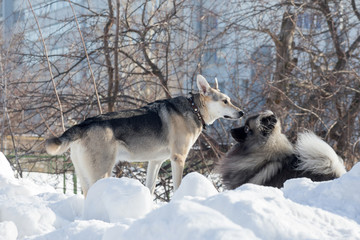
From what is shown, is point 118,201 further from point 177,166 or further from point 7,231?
point 177,166

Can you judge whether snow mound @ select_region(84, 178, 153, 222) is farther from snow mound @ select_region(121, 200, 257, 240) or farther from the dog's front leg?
the dog's front leg

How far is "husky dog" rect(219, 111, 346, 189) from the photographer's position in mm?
4012

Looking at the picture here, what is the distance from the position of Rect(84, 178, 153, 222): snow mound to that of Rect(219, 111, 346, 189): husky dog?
1.55 metres

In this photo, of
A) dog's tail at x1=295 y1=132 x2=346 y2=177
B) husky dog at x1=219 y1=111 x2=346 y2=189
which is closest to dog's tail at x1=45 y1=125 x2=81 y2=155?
husky dog at x1=219 y1=111 x2=346 y2=189

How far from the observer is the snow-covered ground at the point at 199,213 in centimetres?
186

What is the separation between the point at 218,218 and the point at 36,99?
7070mm

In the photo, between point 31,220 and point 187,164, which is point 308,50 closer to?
point 187,164

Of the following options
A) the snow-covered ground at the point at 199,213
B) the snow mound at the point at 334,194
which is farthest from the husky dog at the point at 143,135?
the snow mound at the point at 334,194

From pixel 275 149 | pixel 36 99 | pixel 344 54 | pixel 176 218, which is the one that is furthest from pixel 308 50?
pixel 176 218

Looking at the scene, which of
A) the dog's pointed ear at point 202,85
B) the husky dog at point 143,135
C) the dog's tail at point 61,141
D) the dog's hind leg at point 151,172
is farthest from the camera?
the dog's pointed ear at point 202,85

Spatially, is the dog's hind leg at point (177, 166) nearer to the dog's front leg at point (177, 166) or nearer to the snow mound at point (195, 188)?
the dog's front leg at point (177, 166)

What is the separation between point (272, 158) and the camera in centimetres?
424

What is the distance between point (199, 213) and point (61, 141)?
321cm

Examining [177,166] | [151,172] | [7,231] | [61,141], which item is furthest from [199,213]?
[151,172]
